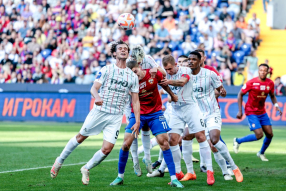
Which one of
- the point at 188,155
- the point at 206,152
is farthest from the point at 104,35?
the point at 206,152

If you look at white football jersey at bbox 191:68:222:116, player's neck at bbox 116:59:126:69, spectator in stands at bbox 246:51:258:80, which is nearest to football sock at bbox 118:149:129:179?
player's neck at bbox 116:59:126:69

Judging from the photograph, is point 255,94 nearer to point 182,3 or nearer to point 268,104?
point 268,104

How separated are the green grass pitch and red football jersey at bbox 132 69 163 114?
1279 millimetres

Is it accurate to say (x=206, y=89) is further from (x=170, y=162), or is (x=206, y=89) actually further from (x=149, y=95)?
(x=170, y=162)

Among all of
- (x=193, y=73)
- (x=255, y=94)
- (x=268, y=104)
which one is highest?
(x=193, y=73)

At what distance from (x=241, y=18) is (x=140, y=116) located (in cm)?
1833

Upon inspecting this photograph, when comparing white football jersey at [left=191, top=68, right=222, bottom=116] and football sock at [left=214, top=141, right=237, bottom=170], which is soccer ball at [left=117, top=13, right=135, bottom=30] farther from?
football sock at [left=214, top=141, right=237, bottom=170]

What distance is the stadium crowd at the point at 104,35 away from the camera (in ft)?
80.9

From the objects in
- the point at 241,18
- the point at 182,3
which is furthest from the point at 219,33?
the point at 182,3

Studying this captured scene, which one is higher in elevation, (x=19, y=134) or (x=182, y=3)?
(x=182, y=3)

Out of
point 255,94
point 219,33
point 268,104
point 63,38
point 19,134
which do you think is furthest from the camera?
point 63,38

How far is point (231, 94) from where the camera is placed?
21.4 metres

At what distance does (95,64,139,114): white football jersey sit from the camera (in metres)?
8.18

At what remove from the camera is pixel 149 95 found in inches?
348
